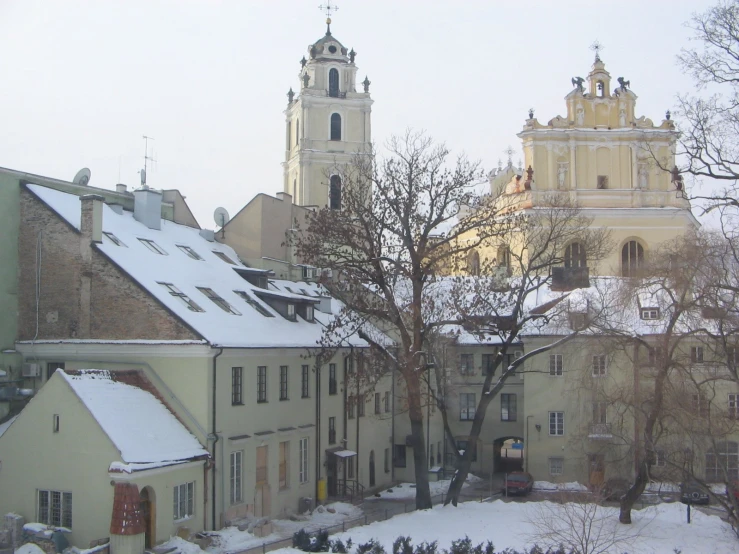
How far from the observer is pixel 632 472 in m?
35.9

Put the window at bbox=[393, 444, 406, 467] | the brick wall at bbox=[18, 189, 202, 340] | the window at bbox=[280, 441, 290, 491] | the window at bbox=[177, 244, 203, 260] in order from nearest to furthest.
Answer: the brick wall at bbox=[18, 189, 202, 340] < the window at bbox=[280, 441, 290, 491] < the window at bbox=[177, 244, 203, 260] < the window at bbox=[393, 444, 406, 467]

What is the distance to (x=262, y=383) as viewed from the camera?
32562mm

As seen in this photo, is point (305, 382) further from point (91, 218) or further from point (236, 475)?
point (91, 218)

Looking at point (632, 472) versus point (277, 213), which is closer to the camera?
point (632, 472)

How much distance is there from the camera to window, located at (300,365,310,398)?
3568cm

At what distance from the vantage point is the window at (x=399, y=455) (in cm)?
4594

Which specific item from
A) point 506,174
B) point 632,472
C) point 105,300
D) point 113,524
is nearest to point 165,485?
point 113,524

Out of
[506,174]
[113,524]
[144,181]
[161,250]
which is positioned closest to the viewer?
[113,524]

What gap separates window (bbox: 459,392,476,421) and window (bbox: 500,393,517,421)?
1582 millimetres

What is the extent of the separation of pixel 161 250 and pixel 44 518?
11.9 m

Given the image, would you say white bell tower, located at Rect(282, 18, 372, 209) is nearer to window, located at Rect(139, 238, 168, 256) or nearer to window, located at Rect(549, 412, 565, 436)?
window, located at Rect(549, 412, 565, 436)

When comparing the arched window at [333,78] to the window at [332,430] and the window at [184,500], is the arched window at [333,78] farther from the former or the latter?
the window at [184,500]

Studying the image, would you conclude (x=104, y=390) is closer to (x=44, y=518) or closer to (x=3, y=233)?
(x=44, y=518)

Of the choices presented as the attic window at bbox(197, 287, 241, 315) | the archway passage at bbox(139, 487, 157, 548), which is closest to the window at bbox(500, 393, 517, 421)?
the attic window at bbox(197, 287, 241, 315)
